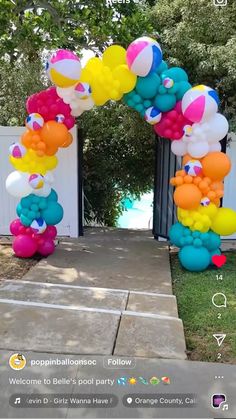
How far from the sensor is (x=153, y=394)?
243 centimetres

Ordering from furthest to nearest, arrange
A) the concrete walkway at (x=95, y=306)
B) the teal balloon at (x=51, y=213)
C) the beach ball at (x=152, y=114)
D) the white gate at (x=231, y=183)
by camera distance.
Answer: the white gate at (x=231, y=183) → the teal balloon at (x=51, y=213) → the beach ball at (x=152, y=114) → the concrete walkway at (x=95, y=306)

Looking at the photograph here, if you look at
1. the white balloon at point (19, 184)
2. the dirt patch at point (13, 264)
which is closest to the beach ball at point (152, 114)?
the white balloon at point (19, 184)

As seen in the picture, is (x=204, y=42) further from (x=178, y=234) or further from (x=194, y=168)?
(x=178, y=234)

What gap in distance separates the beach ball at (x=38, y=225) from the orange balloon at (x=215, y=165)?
7.72 ft

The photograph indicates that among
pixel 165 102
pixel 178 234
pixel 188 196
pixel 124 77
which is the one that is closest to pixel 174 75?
pixel 165 102

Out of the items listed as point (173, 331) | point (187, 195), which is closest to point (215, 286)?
point (187, 195)

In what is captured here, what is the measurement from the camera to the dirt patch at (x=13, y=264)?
520 centimetres

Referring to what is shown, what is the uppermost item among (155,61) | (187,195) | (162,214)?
(155,61)

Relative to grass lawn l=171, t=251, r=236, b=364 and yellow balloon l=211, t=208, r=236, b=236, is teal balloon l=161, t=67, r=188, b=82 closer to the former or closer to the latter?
Result: yellow balloon l=211, t=208, r=236, b=236

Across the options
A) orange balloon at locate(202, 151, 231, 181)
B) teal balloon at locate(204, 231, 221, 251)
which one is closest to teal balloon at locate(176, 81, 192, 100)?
orange balloon at locate(202, 151, 231, 181)

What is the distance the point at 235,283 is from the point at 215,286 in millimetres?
293

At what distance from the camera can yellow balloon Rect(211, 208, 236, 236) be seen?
5.24 metres

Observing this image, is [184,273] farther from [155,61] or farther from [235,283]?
[155,61]

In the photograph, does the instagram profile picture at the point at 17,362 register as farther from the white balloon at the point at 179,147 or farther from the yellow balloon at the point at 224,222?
the white balloon at the point at 179,147
